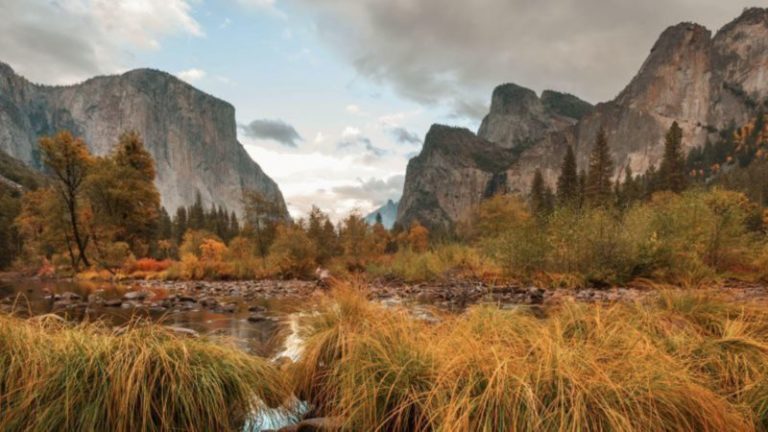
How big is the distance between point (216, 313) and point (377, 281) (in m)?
9.95

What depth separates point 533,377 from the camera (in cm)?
252

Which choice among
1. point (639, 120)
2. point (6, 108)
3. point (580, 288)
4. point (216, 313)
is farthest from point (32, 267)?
point (6, 108)

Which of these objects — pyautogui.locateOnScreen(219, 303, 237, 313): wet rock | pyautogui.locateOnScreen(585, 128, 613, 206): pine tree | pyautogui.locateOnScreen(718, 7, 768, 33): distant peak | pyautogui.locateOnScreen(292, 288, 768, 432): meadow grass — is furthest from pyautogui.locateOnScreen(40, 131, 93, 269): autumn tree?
pyautogui.locateOnScreen(718, 7, 768, 33): distant peak

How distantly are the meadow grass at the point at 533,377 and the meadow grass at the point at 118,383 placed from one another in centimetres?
83

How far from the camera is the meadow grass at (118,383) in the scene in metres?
2.60

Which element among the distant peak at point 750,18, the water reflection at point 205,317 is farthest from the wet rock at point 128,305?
the distant peak at point 750,18

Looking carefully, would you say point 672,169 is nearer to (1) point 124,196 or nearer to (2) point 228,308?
(2) point 228,308

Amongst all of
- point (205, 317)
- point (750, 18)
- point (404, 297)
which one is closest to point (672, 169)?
point (404, 297)

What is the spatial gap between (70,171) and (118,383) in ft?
87.8

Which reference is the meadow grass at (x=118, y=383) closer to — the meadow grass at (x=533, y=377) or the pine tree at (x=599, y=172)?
the meadow grass at (x=533, y=377)

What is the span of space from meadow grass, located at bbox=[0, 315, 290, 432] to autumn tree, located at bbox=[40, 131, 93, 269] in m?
24.9

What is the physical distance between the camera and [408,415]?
2820mm

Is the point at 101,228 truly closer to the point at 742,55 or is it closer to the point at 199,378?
the point at 199,378

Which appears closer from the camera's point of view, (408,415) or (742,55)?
(408,415)
